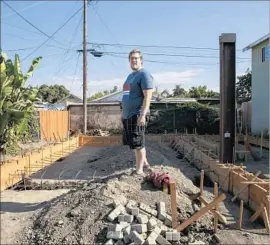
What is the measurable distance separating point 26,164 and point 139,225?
3.37 metres

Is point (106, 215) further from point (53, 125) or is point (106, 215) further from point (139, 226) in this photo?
point (53, 125)

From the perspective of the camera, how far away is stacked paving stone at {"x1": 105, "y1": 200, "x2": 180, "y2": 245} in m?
3.08

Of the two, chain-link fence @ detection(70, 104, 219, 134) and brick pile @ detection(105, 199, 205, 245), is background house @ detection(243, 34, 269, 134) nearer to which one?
chain-link fence @ detection(70, 104, 219, 134)

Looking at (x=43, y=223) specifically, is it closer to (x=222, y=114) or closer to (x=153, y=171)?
(x=153, y=171)

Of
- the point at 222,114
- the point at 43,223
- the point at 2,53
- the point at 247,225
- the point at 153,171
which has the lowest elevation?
the point at 247,225

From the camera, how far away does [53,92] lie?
4328 centimetres

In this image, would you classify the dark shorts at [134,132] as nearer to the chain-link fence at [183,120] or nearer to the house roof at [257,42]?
the house roof at [257,42]

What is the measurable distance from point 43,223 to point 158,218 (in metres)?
1.06

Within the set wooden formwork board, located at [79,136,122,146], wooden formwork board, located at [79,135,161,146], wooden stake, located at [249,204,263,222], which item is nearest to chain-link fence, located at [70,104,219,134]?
wooden formwork board, located at [79,135,161,146]

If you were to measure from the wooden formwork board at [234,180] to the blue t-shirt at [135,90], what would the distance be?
1946 millimetres

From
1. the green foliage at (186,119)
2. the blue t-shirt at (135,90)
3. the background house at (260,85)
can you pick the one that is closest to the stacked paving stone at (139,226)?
the blue t-shirt at (135,90)

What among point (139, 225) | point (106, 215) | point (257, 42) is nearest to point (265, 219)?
point (139, 225)

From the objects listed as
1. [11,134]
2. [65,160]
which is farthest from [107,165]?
[11,134]

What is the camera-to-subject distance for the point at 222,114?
7754 mm
